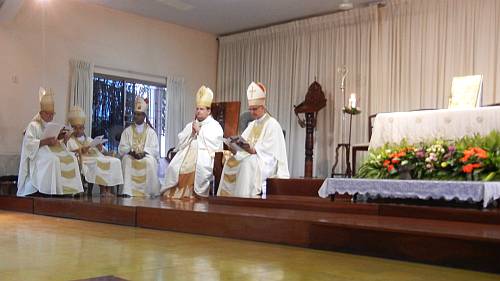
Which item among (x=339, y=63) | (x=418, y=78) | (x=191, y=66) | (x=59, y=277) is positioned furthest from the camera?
(x=191, y=66)

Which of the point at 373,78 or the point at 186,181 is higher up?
the point at 373,78

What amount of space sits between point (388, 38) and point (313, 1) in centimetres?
125

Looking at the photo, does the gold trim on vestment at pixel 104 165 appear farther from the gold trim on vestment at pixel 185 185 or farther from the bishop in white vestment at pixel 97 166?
the gold trim on vestment at pixel 185 185

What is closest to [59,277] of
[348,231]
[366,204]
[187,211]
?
[348,231]

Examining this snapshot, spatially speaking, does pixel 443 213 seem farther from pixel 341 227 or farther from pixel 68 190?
pixel 68 190

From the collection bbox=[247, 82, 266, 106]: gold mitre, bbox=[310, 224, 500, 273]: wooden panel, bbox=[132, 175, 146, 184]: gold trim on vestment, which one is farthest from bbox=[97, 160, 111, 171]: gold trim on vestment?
bbox=[310, 224, 500, 273]: wooden panel

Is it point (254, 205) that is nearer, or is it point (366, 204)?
point (366, 204)

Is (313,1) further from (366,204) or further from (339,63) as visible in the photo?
(366,204)

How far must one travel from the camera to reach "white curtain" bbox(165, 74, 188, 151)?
9789 mm

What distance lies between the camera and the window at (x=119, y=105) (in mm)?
9031

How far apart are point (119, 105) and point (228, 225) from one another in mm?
5905

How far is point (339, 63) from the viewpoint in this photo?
353 inches

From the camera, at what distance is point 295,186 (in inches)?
225

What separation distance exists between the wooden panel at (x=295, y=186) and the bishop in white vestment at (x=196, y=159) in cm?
116
